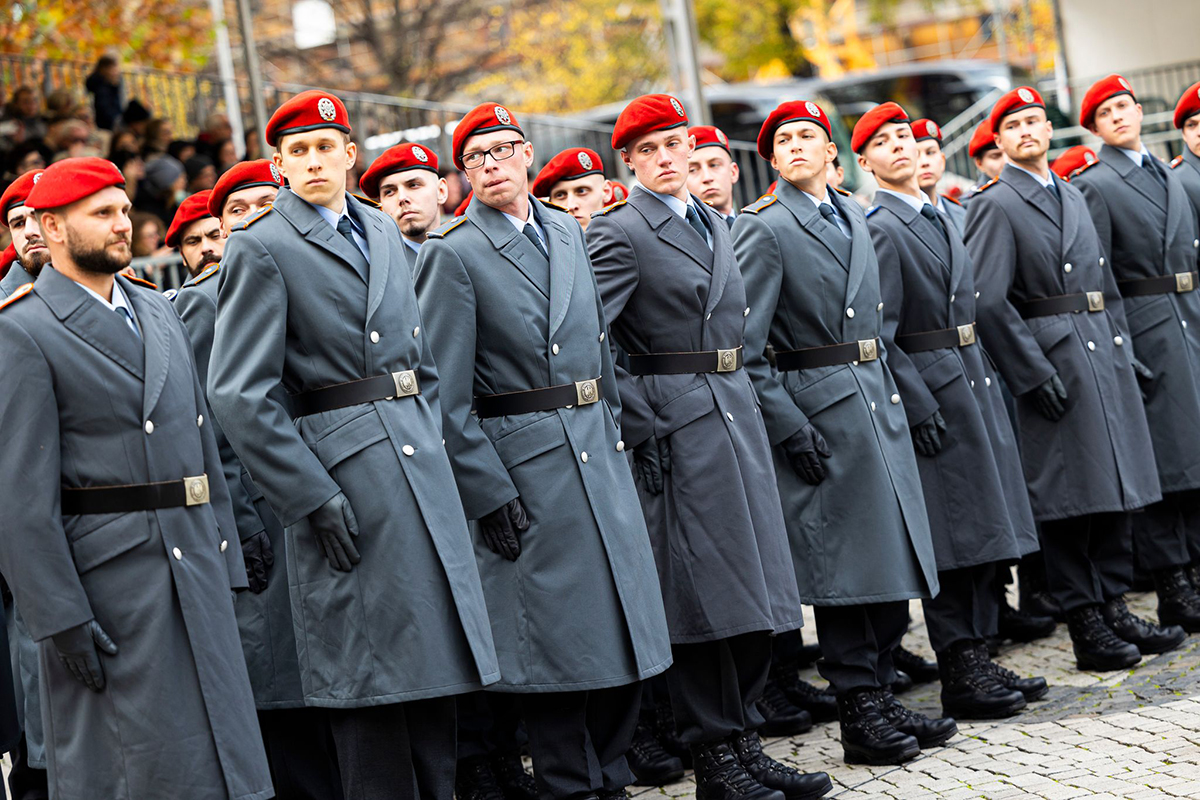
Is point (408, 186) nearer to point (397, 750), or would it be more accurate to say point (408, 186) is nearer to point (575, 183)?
point (575, 183)

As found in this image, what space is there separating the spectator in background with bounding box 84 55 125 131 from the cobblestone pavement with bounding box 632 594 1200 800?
10.4m

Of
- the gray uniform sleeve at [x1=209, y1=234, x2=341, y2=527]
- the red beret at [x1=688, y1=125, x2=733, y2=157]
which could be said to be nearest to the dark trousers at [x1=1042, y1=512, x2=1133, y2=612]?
the red beret at [x1=688, y1=125, x2=733, y2=157]

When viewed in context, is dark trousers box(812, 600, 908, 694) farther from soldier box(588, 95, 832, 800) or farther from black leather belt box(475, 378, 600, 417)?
black leather belt box(475, 378, 600, 417)

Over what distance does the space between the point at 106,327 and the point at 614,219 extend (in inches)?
81.7

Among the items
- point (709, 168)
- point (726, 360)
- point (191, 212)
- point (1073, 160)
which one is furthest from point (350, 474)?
point (1073, 160)

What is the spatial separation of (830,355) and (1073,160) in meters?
3.52

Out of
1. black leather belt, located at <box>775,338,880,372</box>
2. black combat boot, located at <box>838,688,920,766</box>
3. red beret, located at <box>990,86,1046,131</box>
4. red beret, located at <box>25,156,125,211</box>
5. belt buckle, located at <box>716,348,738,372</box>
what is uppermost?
red beret, located at <box>990,86,1046,131</box>

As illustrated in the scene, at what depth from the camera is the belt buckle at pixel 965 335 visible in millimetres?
6598

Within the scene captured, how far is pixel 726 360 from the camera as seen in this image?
5.59 metres

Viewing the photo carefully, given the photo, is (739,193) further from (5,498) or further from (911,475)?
(5,498)

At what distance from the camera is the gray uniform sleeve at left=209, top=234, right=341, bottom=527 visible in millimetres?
4375

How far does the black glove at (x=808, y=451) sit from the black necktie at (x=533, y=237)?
1319 millimetres

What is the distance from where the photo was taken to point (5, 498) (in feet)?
13.4

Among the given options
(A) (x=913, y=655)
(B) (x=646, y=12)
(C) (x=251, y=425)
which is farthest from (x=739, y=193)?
(B) (x=646, y=12)
